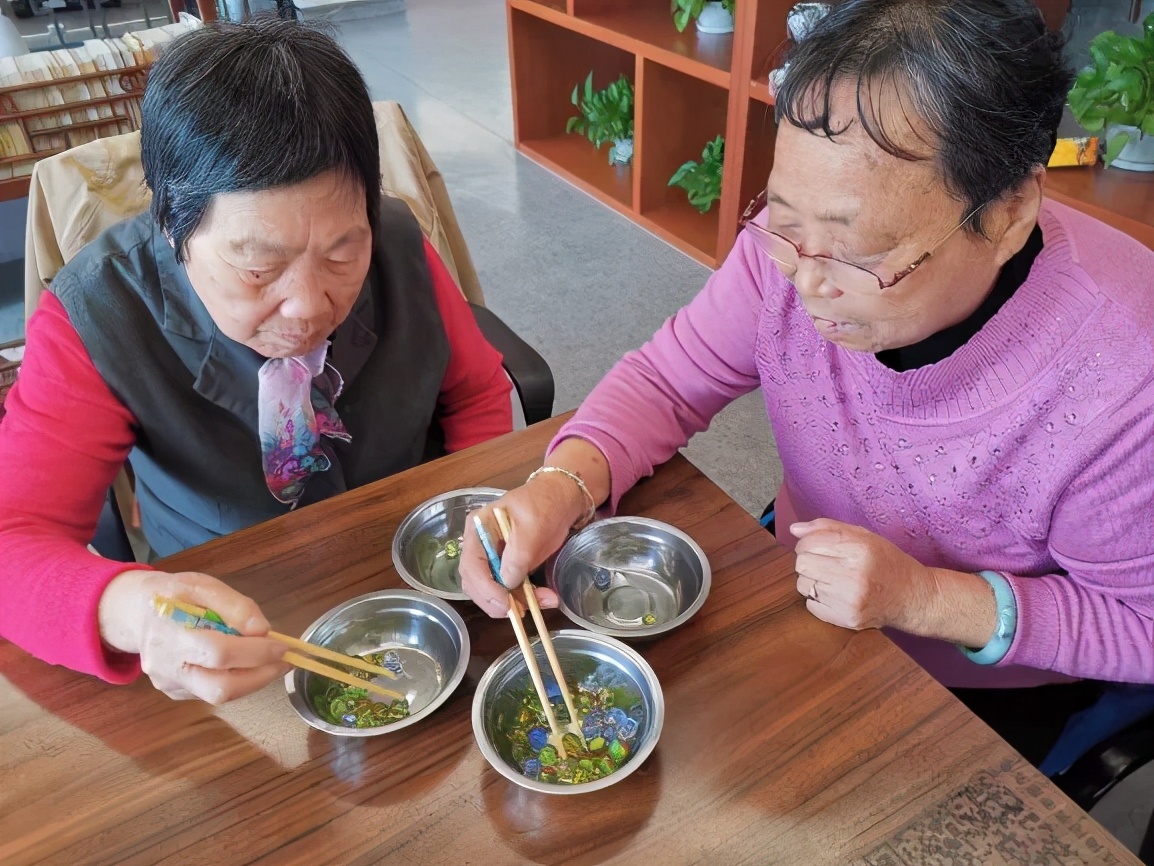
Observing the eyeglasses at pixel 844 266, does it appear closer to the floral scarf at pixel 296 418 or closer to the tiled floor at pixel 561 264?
the floral scarf at pixel 296 418

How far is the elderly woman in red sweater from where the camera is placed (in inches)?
36.8

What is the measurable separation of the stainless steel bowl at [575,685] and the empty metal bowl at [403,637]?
53 mm

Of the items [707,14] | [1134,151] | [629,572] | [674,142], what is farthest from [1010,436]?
[674,142]

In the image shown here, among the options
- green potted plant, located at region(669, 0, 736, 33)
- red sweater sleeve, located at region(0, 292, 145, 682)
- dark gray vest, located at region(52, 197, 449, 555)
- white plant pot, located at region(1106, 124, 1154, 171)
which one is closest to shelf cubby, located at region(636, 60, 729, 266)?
green potted plant, located at region(669, 0, 736, 33)

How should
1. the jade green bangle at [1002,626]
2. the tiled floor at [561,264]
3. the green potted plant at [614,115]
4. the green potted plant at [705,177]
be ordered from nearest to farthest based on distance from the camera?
the jade green bangle at [1002,626], the tiled floor at [561,264], the green potted plant at [705,177], the green potted plant at [614,115]

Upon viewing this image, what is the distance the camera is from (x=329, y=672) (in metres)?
0.89

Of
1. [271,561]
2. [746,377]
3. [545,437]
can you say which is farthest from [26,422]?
[746,377]

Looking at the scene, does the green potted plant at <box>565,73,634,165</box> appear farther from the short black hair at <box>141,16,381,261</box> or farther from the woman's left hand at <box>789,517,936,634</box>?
the woman's left hand at <box>789,517,936,634</box>

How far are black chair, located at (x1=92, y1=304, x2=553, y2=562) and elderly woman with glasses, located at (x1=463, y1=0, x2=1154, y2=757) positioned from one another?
1.06 feet

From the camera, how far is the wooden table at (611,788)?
78 cm

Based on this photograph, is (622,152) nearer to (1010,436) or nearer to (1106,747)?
(1010,436)

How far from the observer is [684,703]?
91 cm

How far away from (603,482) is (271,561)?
43 cm

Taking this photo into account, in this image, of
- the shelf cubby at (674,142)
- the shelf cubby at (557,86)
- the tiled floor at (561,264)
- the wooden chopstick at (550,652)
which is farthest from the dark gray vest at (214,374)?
the shelf cubby at (557,86)
